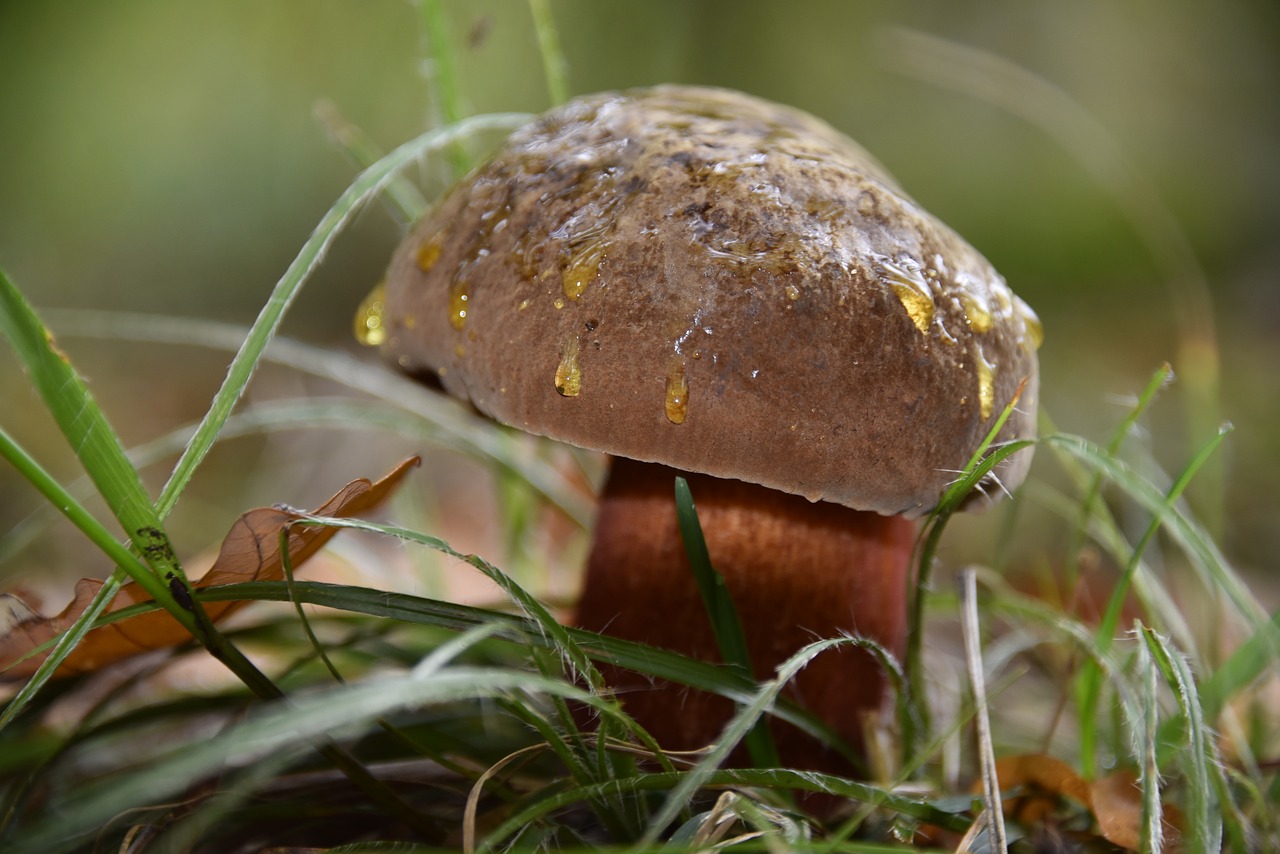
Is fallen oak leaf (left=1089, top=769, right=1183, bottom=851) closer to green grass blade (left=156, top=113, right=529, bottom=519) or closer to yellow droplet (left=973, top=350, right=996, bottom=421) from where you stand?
yellow droplet (left=973, top=350, right=996, bottom=421)

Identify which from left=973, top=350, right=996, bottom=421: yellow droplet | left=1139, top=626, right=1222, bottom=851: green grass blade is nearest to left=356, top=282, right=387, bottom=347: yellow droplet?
left=973, top=350, right=996, bottom=421: yellow droplet

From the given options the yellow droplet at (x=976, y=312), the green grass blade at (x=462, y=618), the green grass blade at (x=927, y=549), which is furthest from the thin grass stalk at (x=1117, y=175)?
the green grass blade at (x=462, y=618)

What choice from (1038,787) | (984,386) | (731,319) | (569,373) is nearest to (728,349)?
(731,319)

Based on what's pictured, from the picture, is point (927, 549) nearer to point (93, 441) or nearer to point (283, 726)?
point (283, 726)

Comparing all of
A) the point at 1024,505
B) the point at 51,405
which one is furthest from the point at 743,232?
the point at 1024,505

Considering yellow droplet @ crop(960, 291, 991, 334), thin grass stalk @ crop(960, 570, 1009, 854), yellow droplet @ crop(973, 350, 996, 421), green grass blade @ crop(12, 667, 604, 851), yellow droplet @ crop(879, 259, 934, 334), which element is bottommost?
thin grass stalk @ crop(960, 570, 1009, 854)

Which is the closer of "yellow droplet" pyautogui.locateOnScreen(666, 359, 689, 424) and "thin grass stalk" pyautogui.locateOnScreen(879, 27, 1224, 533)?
"yellow droplet" pyautogui.locateOnScreen(666, 359, 689, 424)

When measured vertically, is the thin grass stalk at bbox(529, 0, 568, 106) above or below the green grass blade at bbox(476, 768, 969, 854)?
above
